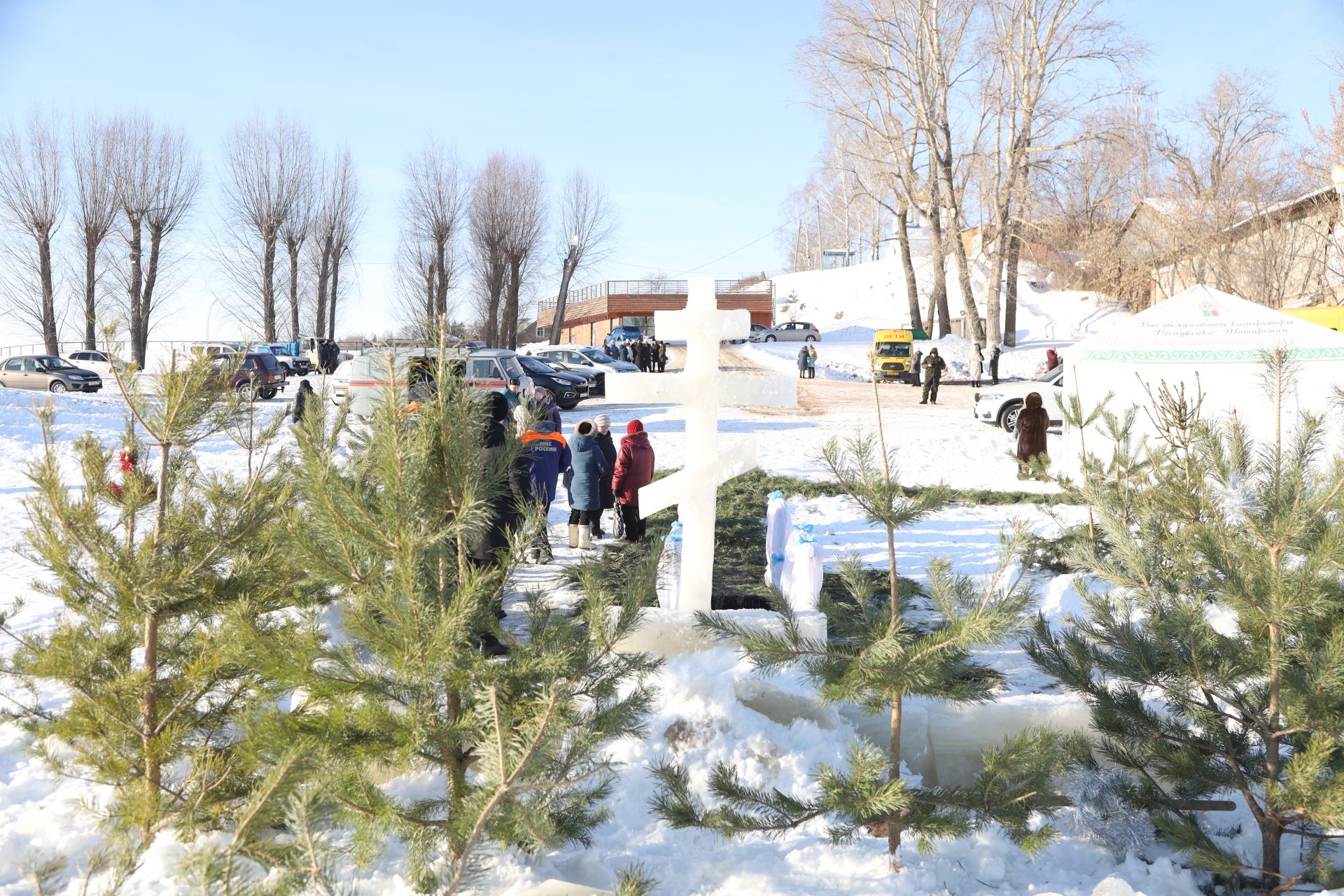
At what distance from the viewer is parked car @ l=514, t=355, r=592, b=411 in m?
22.8

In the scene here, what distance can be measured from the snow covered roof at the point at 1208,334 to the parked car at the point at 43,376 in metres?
27.8

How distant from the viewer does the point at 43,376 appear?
28266 mm

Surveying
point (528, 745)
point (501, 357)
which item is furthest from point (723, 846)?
point (501, 357)

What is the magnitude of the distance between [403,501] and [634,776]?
235 cm

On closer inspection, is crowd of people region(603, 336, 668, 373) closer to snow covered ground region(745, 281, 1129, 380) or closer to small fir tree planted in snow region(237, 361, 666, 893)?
snow covered ground region(745, 281, 1129, 380)

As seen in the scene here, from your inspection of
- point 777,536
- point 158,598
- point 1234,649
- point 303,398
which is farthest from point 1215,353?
point 158,598

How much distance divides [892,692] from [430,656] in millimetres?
1865

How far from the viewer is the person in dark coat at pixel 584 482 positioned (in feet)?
31.3

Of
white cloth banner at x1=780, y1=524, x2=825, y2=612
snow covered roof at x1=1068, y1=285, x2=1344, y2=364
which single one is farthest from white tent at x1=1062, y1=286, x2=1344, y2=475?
white cloth banner at x1=780, y1=524, x2=825, y2=612

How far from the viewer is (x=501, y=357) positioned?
897 inches

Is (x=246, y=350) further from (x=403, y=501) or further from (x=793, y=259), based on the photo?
(x=793, y=259)

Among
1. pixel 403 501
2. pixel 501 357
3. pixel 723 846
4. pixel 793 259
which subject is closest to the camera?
pixel 403 501

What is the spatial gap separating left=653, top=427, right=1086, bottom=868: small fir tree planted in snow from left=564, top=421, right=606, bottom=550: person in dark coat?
18.1 ft

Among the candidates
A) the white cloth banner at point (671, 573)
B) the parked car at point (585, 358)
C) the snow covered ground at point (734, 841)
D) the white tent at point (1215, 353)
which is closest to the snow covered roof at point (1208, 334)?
the white tent at point (1215, 353)
